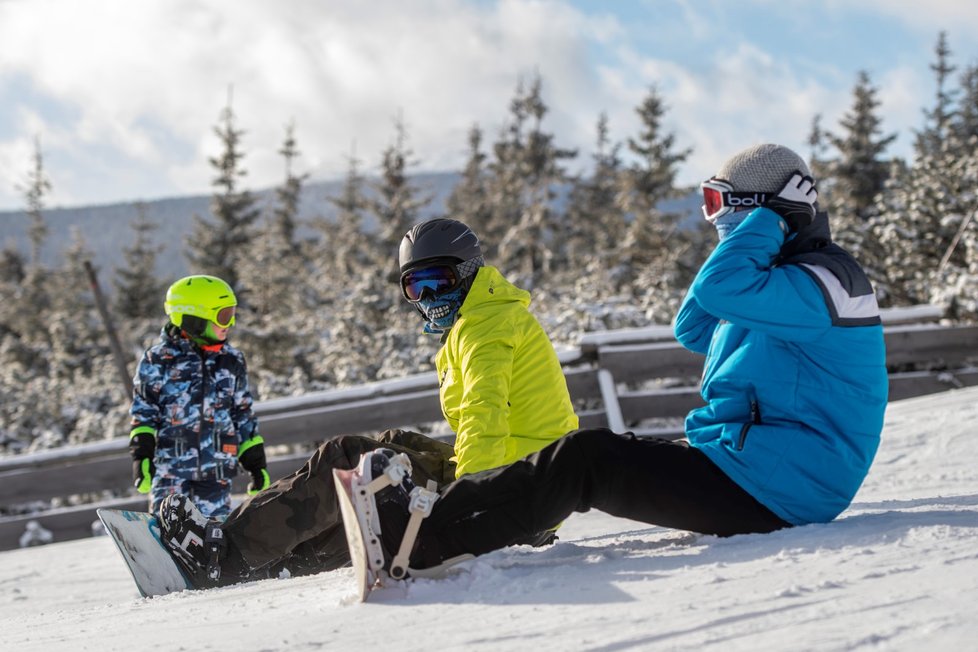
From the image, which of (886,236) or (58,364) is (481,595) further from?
(58,364)

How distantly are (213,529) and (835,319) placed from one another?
2765 mm

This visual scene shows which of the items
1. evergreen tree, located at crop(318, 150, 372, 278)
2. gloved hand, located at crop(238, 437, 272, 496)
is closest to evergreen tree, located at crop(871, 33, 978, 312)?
gloved hand, located at crop(238, 437, 272, 496)

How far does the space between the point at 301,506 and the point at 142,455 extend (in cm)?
193

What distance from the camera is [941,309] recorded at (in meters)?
7.77

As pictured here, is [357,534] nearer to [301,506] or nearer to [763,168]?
[301,506]

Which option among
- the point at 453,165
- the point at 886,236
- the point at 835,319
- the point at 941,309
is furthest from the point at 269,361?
the point at 453,165

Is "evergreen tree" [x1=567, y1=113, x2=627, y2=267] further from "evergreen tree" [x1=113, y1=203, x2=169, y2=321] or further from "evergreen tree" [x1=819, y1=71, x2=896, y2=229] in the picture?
"evergreen tree" [x1=113, y1=203, x2=169, y2=321]

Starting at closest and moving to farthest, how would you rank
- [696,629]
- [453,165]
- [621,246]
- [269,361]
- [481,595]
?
1. [696,629]
2. [481,595]
3. [269,361]
4. [621,246]
5. [453,165]

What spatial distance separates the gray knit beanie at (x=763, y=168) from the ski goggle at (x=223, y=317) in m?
3.38

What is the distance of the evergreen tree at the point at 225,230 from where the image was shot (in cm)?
3331

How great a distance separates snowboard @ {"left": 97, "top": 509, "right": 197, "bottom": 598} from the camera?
360 centimetres

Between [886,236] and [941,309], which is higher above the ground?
[886,236]

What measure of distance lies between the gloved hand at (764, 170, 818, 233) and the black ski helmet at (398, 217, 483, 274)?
1314 mm

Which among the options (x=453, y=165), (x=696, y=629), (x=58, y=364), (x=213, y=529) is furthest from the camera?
(x=453, y=165)
